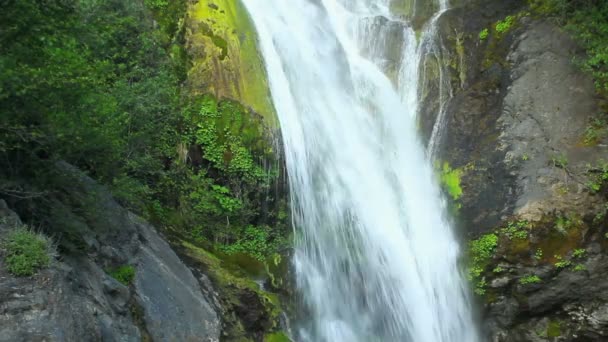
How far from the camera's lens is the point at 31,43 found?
5.75 m

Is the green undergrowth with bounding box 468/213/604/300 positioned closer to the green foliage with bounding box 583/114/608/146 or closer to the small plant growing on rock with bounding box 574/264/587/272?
the small plant growing on rock with bounding box 574/264/587/272

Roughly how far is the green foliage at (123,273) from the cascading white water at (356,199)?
3.68 m

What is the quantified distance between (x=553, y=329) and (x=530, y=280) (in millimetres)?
1194

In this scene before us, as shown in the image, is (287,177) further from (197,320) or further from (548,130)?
(548,130)

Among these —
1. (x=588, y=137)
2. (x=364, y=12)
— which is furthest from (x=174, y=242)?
(x=364, y=12)

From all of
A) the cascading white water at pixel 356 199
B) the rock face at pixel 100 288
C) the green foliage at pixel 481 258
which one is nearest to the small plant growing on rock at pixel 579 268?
the green foliage at pixel 481 258

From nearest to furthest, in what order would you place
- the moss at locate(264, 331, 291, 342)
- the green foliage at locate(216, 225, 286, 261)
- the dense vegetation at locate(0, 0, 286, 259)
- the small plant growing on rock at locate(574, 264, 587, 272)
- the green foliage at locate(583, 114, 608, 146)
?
the dense vegetation at locate(0, 0, 286, 259)
the moss at locate(264, 331, 291, 342)
the green foliage at locate(216, 225, 286, 261)
the small plant growing on rock at locate(574, 264, 587, 272)
the green foliage at locate(583, 114, 608, 146)

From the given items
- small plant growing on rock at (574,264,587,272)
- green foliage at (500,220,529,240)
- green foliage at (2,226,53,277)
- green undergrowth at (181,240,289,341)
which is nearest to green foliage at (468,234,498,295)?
green foliage at (500,220,529,240)

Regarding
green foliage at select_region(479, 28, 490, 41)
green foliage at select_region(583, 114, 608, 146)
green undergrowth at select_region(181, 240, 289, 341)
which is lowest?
green undergrowth at select_region(181, 240, 289, 341)

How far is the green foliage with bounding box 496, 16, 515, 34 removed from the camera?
14742mm

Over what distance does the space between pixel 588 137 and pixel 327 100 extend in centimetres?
639

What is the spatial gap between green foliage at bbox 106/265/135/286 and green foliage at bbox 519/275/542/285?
8.38m

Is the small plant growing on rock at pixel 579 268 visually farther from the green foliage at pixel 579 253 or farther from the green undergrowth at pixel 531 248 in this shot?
the green foliage at pixel 579 253

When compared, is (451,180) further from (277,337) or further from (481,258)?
(277,337)
